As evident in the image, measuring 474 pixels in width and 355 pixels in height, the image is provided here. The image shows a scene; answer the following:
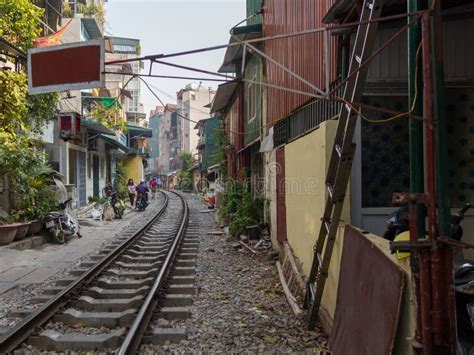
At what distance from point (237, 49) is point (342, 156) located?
11050mm

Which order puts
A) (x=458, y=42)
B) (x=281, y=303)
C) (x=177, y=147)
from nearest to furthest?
1. (x=458, y=42)
2. (x=281, y=303)
3. (x=177, y=147)

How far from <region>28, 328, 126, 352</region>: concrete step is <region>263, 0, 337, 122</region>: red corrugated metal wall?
412cm

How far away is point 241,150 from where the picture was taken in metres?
16.8

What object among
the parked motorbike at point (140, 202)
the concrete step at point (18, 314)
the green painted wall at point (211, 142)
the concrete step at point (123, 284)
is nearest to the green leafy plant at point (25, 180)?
the concrete step at point (123, 284)

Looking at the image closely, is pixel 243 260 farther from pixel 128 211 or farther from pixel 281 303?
pixel 128 211

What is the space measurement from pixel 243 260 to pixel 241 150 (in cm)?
782

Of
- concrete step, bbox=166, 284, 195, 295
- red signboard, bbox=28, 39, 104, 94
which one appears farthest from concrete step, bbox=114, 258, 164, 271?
red signboard, bbox=28, 39, 104, 94

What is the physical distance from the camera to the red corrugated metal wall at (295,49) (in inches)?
242

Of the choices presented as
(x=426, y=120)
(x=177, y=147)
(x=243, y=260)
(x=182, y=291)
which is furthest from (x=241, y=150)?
(x=177, y=147)

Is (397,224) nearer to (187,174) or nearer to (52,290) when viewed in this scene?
(52,290)

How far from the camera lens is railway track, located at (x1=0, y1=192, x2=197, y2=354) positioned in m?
4.65

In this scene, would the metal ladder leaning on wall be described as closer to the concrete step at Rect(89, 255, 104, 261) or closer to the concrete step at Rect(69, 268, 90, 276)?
the concrete step at Rect(69, 268, 90, 276)

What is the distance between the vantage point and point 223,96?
19.8 m

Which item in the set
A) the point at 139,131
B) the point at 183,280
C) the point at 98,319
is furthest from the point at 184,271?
the point at 139,131
